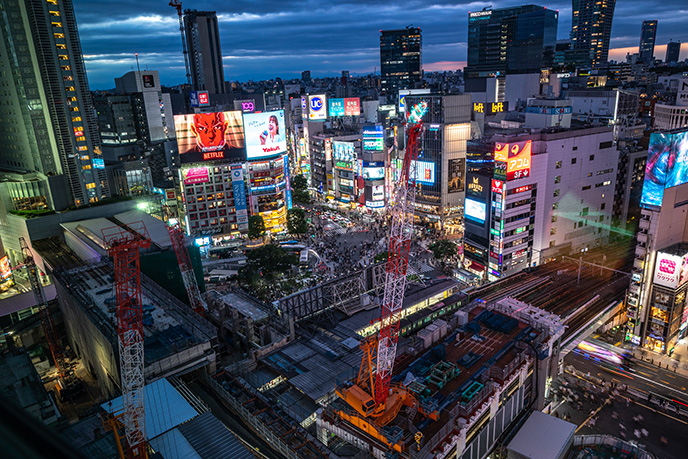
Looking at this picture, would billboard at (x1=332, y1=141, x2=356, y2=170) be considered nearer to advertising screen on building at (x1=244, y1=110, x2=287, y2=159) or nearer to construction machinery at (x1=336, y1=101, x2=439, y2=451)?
advertising screen on building at (x1=244, y1=110, x2=287, y2=159)

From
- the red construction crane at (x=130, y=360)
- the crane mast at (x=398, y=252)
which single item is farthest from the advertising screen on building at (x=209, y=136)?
the crane mast at (x=398, y=252)

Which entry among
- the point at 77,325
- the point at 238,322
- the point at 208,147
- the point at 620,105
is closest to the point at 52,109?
the point at 208,147

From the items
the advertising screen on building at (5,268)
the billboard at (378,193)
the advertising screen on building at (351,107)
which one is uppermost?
the advertising screen on building at (351,107)

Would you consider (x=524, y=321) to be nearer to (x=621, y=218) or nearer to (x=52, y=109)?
(x=621, y=218)

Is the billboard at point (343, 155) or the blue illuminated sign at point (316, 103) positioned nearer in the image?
the billboard at point (343, 155)

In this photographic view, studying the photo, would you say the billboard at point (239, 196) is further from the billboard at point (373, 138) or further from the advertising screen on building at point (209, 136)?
the billboard at point (373, 138)

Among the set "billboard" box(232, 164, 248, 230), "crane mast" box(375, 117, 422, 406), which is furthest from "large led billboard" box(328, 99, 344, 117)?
"crane mast" box(375, 117, 422, 406)

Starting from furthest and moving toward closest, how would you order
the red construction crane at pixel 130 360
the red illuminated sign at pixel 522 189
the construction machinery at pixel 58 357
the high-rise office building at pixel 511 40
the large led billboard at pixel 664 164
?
the high-rise office building at pixel 511 40 < the red illuminated sign at pixel 522 189 < the large led billboard at pixel 664 164 < the construction machinery at pixel 58 357 < the red construction crane at pixel 130 360

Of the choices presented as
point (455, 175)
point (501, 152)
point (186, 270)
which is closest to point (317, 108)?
point (455, 175)
